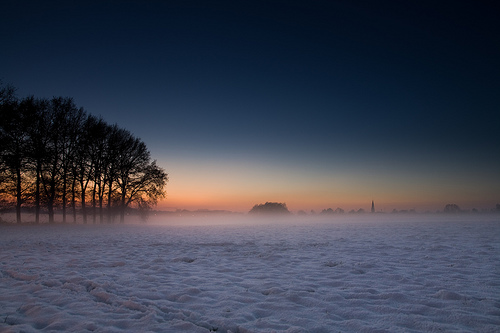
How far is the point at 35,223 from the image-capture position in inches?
991

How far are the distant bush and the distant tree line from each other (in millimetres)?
86733

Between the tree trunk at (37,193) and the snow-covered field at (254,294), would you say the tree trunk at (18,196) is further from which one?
the snow-covered field at (254,294)

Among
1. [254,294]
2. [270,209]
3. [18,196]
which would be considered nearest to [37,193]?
[18,196]

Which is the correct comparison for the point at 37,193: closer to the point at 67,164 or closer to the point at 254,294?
the point at 67,164

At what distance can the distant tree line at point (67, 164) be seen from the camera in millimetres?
23797

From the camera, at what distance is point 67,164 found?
27.5 m

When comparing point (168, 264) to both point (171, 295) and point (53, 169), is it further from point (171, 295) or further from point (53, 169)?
point (53, 169)

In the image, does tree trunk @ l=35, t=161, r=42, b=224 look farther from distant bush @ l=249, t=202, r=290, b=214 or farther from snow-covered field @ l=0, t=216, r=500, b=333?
distant bush @ l=249, t=202, r=290, b=214

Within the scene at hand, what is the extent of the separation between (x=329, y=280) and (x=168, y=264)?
192 inches

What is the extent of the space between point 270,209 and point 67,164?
9794 centimetres

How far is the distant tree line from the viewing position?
23797mm

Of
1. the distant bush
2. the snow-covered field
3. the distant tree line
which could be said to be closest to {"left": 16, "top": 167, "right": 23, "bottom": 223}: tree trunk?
the distant tree line

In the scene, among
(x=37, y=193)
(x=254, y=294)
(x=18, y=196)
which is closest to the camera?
(x=254, y=294)

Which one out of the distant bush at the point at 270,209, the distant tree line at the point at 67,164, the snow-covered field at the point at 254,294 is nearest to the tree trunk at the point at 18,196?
the distant tree line at the point at 67,164
